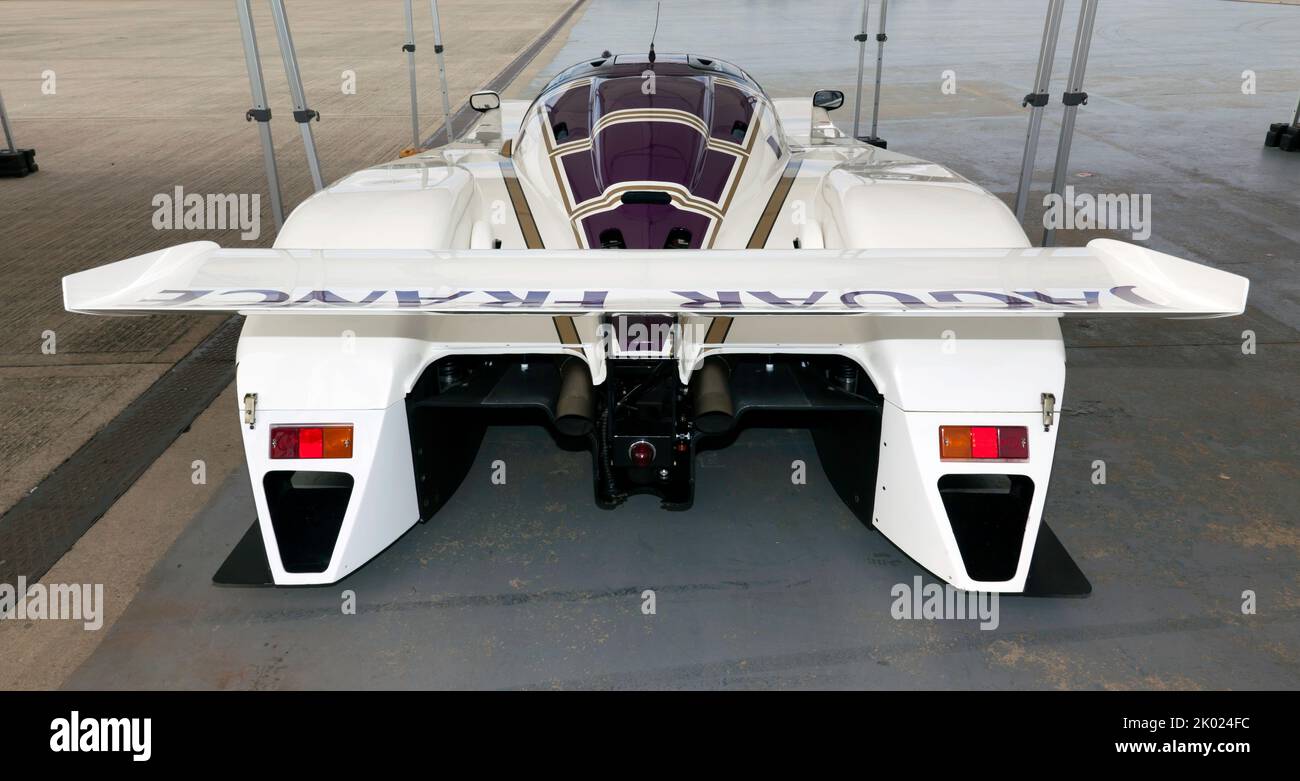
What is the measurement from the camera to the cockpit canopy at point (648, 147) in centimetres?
319

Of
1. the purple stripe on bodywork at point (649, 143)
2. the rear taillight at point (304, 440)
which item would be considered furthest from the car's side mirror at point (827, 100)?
the rear taillight at point (304, 440)

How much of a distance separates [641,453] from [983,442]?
41.9 inches

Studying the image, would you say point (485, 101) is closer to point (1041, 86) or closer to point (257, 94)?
point (257, 94)

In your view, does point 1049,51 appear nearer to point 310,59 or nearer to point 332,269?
point 332,269

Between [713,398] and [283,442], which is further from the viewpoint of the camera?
[713,398]

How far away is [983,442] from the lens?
2645 mm

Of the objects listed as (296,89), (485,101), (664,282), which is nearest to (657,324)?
(664,282)

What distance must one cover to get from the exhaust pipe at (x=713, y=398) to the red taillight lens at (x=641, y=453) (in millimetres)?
178

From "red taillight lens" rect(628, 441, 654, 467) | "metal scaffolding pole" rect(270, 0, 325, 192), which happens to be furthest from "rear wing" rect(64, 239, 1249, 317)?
"metal scaffolding pole" rect(270, 0, 325, 192)

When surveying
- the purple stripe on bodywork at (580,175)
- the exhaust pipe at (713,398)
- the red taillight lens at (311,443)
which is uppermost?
the purple stripe on bodywork at (580,175)

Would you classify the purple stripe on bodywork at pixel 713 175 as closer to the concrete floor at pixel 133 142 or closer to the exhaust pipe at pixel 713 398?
the exhaust pipe at pixel 713 398

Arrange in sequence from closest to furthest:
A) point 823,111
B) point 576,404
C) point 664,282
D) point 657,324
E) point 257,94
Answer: point 664,282
point 657,324
point 576,404
point 257,94
point 823,111

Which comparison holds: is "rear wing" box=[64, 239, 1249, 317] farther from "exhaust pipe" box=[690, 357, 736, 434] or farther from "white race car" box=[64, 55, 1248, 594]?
"exhaust pipe" box=[690, 357, 736, 434]
